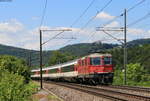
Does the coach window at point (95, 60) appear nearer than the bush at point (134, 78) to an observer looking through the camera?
Yes

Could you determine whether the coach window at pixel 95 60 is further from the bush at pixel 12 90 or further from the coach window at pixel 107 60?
the bush at pixel 12 90

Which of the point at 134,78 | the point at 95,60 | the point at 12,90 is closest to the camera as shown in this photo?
the point at 12,90

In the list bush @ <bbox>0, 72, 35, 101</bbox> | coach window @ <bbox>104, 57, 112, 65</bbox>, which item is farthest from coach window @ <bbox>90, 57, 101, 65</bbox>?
bush @ <bbox>0, 72, 35, 101</bbox>

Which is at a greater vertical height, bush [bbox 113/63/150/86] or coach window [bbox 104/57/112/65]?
coach window [bbox 104/57/112/65]

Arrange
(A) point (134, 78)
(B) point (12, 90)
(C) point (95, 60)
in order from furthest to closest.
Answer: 1. (A) point (134, 78)
2. (C) point (95, 60)
3. (B) point (12, 90)

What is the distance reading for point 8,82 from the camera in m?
18.4

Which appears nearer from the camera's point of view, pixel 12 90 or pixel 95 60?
pixel 12 90

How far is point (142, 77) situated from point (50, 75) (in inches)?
1254

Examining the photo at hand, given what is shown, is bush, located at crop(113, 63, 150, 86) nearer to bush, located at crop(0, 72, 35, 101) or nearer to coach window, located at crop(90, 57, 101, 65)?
coach window, located at crop(90, 57, 101, 65)

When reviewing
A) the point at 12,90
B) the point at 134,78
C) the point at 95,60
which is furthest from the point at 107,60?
the point at 12,90

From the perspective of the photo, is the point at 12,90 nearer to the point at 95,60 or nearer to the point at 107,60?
the point at 95,60

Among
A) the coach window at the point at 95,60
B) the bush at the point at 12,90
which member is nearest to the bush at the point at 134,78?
the coach window at the point at 95,60

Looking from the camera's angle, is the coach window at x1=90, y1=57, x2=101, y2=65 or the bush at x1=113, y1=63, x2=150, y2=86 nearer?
the coach window at x1=90, y1=57, x2=101, y2=65

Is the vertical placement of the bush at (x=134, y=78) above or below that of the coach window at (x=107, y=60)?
below
